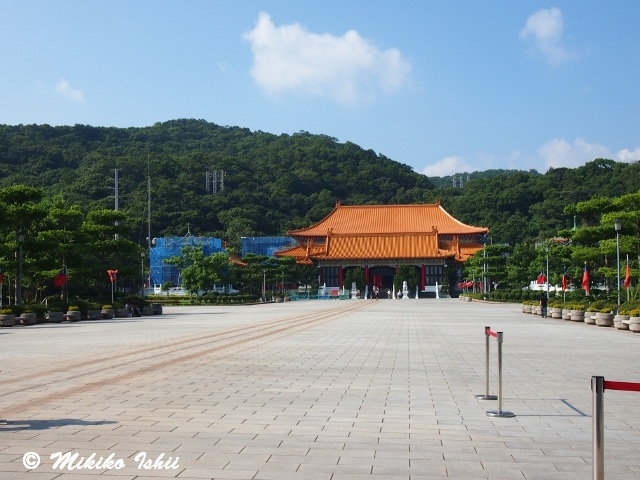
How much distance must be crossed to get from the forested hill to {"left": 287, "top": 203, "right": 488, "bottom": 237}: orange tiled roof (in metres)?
11.7

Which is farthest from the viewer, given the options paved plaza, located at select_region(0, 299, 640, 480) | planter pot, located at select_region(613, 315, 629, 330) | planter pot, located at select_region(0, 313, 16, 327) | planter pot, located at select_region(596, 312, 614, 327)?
planter pot, located at select_region(0, 313, 16, 327)

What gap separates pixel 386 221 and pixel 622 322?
61315 millimetres

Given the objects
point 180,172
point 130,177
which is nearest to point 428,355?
point 130,177

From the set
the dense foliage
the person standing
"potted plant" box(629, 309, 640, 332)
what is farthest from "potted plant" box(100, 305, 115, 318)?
"potted plant" box(629, 309, 640, 332)

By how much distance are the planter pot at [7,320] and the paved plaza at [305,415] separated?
1164 cm

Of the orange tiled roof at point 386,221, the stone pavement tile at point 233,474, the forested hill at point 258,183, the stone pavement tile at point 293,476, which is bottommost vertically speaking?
the stone pavement tile at point 233,474

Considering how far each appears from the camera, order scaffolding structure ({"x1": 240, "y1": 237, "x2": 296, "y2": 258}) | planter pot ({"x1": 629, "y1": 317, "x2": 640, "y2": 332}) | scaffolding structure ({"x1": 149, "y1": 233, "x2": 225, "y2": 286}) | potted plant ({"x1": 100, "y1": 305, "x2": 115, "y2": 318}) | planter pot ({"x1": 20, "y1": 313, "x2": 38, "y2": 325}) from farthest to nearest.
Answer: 1. scaffolding structure ({"x1": 240, "y1": 237, "x2": 296, "y2": 258})
2. scaffolding structure ({"x1": 149, "y1": 233, "x2": 225, "y2": 286})
3. potted plant ({"x1": 100, "y1": 305, "x2": 115, "y2": 318})
4. planter pot ({"x1": 20, "y1": 313, "x2": 38, "y2": 325})
5. planter pot ({"x1": 629, "y1": 317, "x2": 640, "y2": 332})

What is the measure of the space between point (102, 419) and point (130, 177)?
88.5 metres

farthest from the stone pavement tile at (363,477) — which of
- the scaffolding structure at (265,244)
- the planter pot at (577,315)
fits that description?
the scaffolding structure at (265,244)

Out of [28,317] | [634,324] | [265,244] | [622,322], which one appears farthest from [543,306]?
[265,244]

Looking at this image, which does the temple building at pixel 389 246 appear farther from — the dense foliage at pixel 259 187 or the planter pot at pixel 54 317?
the planter pot at pixel 54 317

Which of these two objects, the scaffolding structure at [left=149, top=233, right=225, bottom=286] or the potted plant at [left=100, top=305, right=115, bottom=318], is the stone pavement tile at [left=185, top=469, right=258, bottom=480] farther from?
the scaffolding structure at [left=149, top=233, right=225, bottom=286]

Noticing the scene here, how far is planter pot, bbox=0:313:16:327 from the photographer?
85.8 feet

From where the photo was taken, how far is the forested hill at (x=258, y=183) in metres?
87.8
